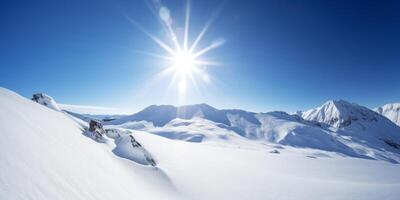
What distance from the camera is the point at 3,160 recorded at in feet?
12.8

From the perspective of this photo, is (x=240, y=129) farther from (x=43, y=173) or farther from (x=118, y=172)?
(x=43, y=173)

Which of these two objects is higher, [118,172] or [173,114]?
[173,114]

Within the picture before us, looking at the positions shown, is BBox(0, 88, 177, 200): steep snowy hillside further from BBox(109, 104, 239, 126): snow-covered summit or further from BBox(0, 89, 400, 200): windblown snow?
BBox(109, 104, 239, 126): snow-covered summit

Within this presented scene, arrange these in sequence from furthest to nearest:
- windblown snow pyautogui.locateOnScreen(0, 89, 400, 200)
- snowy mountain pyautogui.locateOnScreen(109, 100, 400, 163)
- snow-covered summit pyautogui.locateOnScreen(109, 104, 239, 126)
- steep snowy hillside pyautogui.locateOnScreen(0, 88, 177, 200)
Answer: snow-covered summit pyautogui.locateOnScreen(109, 104, 239, 126) → snowy mountain pyautogui.locateOnScreen(109, 100, 400, 163) → windblown snow pyautogui.locateOnScreen(0, 89, 400, 200) → steep snowy hillside pyautogui.locateOnScreen(0, 88, 177, 200)

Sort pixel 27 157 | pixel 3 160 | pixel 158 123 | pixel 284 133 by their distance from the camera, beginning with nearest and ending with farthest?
pixel 3 160
pixel 27 157
pixel 284 133
pixel 158 123

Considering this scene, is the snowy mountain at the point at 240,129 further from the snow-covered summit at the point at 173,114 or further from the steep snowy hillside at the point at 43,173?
the steep snowy hillside at the point at 43,173

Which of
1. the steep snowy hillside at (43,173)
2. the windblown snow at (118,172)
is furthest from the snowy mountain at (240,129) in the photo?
the steep snowy hillside at (43,173)

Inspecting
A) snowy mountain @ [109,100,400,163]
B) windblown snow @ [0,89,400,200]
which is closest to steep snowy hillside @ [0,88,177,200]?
windblown snow @ [0,89,400,200]

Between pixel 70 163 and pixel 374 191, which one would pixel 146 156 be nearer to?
pixel 70 163

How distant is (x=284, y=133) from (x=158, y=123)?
89.2 m

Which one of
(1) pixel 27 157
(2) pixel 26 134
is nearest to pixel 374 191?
(1) pixel 27 157

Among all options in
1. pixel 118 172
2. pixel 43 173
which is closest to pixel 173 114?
pixel 118 172

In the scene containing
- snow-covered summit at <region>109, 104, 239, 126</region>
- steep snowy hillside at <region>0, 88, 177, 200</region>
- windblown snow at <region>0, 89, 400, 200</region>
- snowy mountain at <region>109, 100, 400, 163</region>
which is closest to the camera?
steep snowy hillside at <region>0, 88, 177, 200</region>

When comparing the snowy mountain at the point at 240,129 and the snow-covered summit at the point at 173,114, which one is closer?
the snowy mountain at the point at 240,129
